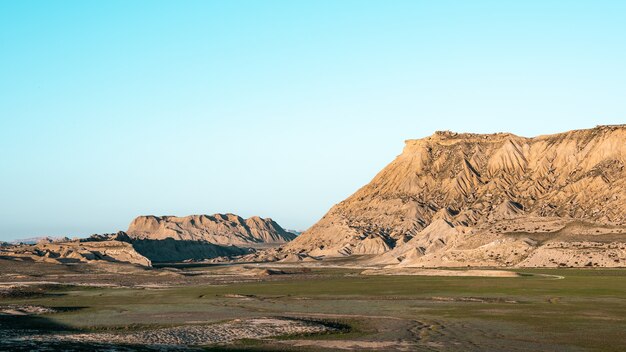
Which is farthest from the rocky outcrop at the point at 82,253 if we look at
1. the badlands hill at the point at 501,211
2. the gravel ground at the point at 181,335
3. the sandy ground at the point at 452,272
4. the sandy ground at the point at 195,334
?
the sandy ground at the point at 195,334

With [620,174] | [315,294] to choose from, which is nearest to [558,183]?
[620,174]

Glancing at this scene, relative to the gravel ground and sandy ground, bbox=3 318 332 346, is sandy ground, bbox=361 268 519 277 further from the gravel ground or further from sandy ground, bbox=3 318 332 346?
sandy ground, bbox=3 318 332 346

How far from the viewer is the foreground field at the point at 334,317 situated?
121 feet

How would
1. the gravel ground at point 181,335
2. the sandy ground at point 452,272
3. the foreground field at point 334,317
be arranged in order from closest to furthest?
the foreground field at point 334,317
the gravel ground at point 181,335
the sandy ground at point 452,272

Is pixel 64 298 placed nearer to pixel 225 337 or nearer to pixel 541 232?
pixel 225 337

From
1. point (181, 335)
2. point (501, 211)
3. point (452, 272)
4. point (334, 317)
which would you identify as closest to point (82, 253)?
point (452, 272)

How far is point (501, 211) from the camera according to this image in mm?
163125

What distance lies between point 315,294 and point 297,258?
96.0 meters

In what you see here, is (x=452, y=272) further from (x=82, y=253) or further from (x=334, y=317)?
(x=82, y=253)

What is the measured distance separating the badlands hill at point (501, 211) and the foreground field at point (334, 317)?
113 ft

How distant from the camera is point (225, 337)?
129 feet

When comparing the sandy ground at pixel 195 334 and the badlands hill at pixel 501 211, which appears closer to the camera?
the sandy ground at pixel 195 334

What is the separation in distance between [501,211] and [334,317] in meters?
120

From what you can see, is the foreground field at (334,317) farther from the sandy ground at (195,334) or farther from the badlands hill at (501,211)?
the badlands hill at (501,211)
